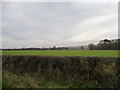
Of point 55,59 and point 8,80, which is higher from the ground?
point 55,59

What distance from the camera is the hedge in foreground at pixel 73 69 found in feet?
29.1

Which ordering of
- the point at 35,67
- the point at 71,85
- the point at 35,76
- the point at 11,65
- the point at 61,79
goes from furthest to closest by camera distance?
1. the point at 11,65
2. the point at 35,67
3. the point at 35,76
4. the point at 61,79
5. the point at 71,85

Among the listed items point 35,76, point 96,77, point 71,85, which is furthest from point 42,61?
point 96,77

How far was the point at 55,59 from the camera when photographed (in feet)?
36.3

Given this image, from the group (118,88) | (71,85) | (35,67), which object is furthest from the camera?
(35,67)

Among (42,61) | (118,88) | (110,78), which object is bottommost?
(118,88)

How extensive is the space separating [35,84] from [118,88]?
5989mm

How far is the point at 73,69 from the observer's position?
1008 cm

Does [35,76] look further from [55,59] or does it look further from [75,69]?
[75,69]

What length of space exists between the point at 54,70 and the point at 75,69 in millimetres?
1867

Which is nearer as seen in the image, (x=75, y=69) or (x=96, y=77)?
(x=96, y=77)

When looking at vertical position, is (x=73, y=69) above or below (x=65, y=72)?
above

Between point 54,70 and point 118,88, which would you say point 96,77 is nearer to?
point 118,88

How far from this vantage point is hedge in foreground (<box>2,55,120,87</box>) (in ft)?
29.1
